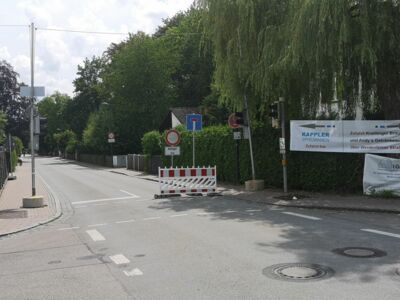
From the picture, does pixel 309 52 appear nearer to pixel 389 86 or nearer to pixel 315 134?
pixel 389 86

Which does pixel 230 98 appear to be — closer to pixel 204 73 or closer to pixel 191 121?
pixel 191 121

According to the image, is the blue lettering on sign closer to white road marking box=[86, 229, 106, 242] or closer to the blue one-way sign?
the blue one-way sign

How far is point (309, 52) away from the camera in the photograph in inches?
571

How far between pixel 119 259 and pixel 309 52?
9036 millimetres

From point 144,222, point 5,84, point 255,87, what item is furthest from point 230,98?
point 5,84

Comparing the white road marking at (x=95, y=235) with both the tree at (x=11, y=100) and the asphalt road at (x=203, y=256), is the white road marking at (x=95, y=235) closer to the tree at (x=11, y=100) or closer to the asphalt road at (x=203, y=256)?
the asphalt road at (x=203, y=256)

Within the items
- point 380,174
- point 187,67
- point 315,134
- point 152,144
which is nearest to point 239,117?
point 315,134

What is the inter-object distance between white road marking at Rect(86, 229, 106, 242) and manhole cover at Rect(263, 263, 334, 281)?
4.22 m

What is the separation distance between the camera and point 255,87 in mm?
17266

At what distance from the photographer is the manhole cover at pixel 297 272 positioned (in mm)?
6555

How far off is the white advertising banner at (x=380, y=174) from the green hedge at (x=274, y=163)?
57 cm

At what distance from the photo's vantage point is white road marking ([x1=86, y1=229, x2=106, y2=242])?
10.1 metres

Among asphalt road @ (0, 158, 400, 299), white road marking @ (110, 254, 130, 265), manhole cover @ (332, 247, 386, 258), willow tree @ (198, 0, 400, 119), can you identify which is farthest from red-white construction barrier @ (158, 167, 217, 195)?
manhole cover @ (332, 247, 386, 258)

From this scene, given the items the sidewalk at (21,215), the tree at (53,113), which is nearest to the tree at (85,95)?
the tree at (53,113)
